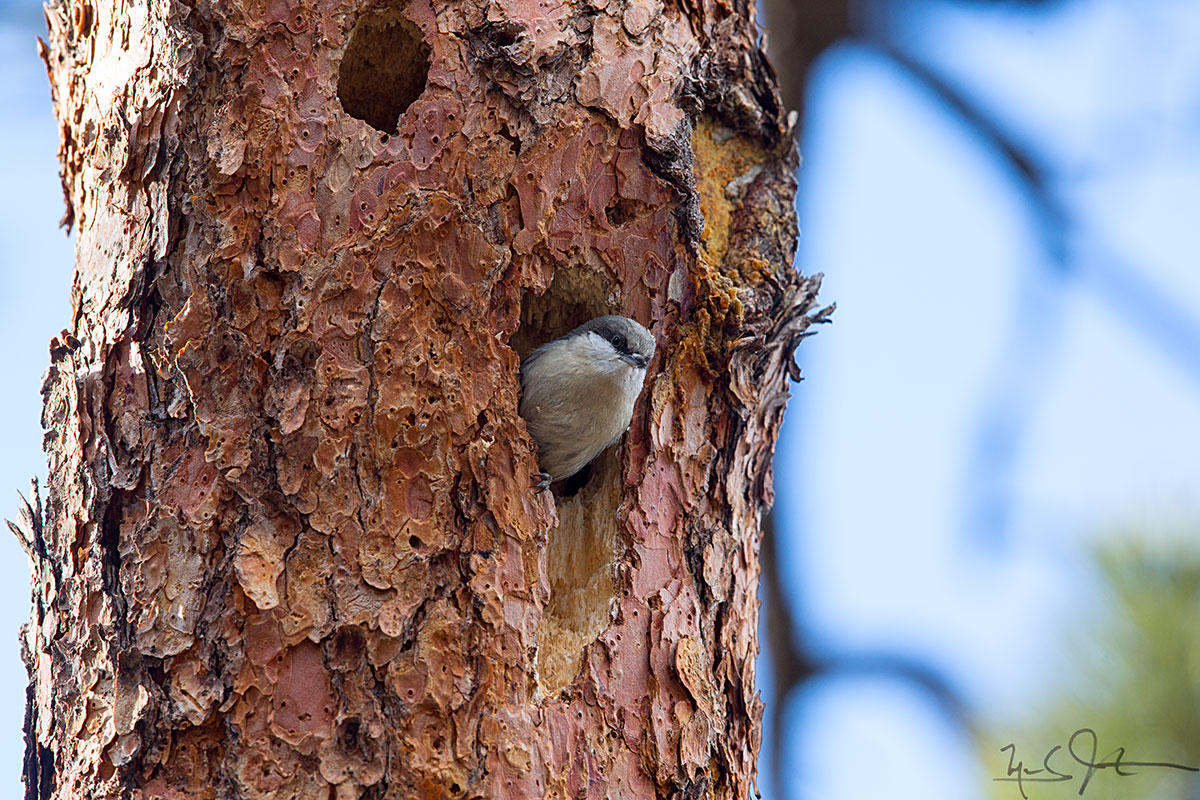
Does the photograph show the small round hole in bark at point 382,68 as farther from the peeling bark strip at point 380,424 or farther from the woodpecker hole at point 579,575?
the woodpecker hole at point 579,575

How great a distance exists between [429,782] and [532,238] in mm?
1089

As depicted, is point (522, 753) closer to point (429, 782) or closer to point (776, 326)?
point (429, 782)

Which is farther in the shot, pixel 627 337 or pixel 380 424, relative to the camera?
pixel 627 337

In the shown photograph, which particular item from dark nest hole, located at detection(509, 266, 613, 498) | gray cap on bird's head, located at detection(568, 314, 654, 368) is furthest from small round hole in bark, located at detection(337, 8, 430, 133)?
gray cap on bird's head, located at detection(568, 314, 654, 368)

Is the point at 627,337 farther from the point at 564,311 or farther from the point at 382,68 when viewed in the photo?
the point at 382,68

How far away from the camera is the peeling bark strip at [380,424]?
2.08 meters
